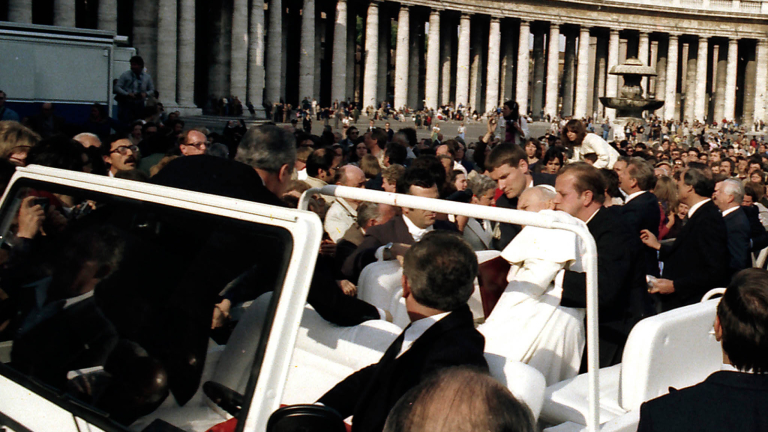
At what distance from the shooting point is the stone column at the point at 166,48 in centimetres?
3903

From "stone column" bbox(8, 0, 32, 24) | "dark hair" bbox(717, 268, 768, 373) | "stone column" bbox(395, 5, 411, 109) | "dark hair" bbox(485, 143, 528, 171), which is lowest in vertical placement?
"dark hair" bbox(717, 268, 768, 373)

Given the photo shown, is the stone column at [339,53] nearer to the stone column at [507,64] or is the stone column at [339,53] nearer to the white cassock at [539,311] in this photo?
the stone column at [507,64]

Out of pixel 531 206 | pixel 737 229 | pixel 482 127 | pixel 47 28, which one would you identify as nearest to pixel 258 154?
pixel 531 206

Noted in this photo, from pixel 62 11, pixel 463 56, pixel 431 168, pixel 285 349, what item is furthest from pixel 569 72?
pixel 285 349

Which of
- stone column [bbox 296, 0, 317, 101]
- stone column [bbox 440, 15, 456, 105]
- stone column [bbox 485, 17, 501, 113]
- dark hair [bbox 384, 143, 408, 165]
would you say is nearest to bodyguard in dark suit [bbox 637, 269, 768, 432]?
dark hair [bbox 384, 143, 408, 165]

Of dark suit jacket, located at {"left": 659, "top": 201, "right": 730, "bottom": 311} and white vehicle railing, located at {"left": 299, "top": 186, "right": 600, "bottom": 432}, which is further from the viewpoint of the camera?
Answer: dark suit jacket, located at {"left": 659, "top": 201, "right": 730, "bottom": 311}

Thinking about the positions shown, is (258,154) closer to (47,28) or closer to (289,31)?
(47,28)

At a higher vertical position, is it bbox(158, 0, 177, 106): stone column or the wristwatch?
bbox(158, 0, 177, 106): stone column

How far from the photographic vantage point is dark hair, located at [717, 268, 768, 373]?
10.0 ft

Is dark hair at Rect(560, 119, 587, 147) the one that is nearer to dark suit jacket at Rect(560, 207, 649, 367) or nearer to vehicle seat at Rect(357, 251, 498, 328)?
dark suit jacket at Rect(560, 207, 649, 367)

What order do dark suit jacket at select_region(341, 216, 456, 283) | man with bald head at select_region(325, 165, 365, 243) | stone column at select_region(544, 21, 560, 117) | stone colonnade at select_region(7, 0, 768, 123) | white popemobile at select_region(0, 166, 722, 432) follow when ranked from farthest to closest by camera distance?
stone column at select_region(544, 21, 560, 117), stone colonnade at select_region(7, 0, 768, 123), man with bald head at select_region(325, 165, 365, 243), dark suit jacket at select_region(341, 216, 456, 283), white popemobile at select_region(0, 166, 722, 432)

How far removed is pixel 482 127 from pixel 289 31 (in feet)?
53.8

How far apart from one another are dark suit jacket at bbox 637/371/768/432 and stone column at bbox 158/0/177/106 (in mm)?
38041

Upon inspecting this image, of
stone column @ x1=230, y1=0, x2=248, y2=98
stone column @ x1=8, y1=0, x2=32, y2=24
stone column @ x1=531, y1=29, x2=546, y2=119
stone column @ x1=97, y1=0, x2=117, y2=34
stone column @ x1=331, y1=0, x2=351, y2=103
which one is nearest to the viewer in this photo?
stone column @ x1=8, y1=0, x2=32, y2=24
